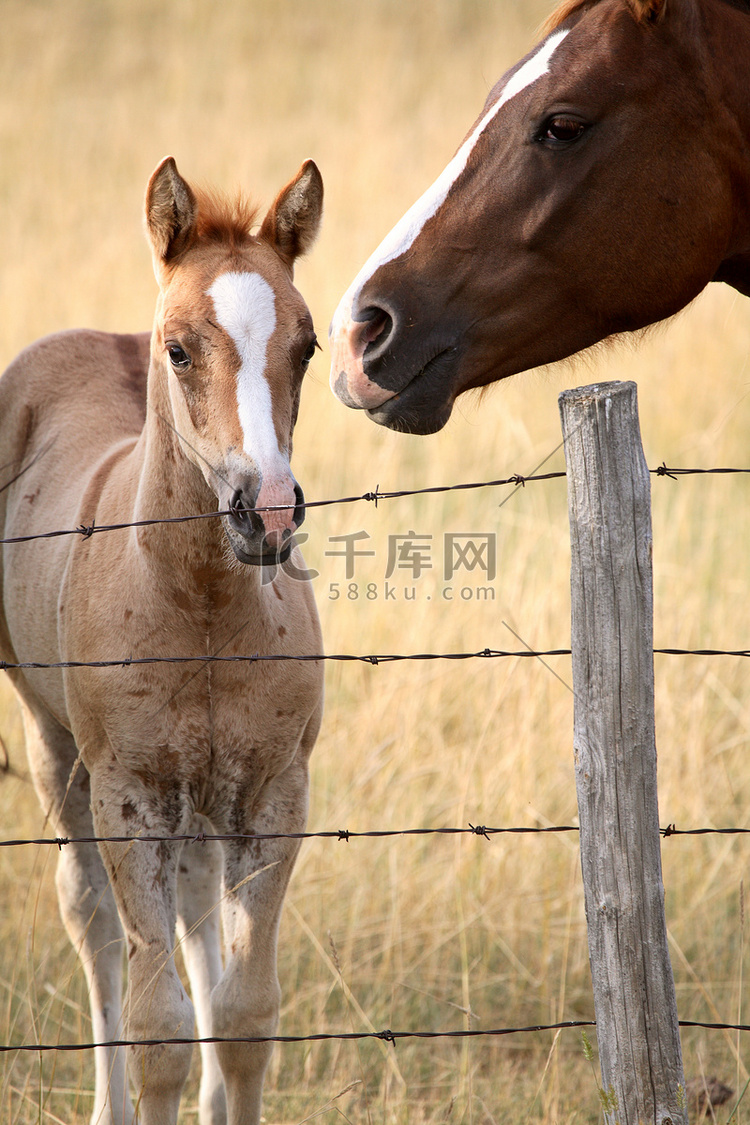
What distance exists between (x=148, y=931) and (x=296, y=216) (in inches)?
70.4

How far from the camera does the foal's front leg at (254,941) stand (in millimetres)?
2324

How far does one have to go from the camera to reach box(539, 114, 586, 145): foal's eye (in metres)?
2.26

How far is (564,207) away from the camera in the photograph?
7.57 feet

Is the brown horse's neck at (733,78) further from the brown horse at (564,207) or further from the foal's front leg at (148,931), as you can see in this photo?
the foal's front leg at (148,931)

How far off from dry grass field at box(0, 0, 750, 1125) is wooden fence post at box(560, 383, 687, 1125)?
35 centimetres

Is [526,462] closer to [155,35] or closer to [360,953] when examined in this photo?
[360,953]

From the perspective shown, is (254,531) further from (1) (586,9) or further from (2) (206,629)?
(1) (586,9)

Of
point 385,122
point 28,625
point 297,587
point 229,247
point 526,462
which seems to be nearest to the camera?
point 229,247

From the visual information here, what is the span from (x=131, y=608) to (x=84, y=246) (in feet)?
25.3

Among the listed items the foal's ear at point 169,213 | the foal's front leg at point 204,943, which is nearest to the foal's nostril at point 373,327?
the foal's ear at point 169,213

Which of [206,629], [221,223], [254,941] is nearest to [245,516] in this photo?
[206,629]

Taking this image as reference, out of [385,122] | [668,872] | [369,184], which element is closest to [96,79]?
[385,122]

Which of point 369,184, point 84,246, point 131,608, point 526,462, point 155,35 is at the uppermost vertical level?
point 155,35

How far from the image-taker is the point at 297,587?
269 cm
